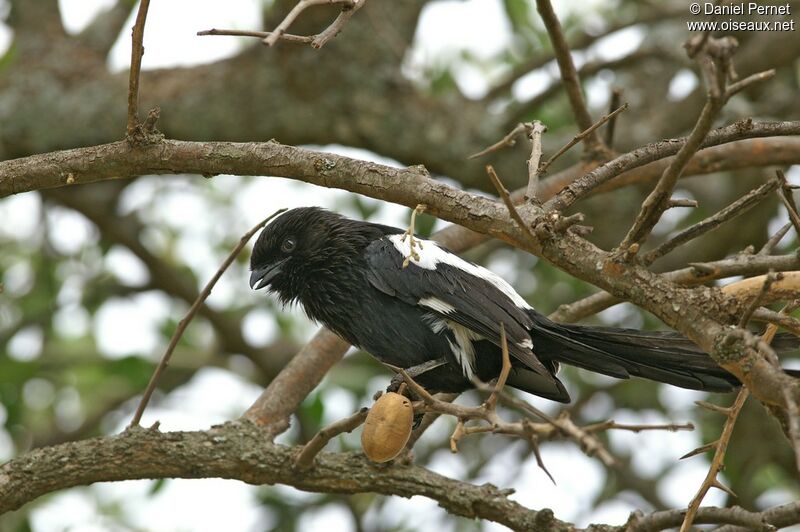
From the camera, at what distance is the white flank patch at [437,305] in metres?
3.49

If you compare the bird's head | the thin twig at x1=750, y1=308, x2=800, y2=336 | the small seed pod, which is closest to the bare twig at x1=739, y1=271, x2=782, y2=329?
the thin twig at x1=750, y1=308, x2=800, y2=336

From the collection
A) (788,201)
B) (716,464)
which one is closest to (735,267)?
(788,201)

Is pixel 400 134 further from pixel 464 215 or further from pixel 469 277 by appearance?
pixel 464 215

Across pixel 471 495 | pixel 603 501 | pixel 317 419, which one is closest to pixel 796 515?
pixel 471 495

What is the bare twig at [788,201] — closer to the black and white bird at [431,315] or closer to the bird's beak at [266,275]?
the black and white bird at [431,315]

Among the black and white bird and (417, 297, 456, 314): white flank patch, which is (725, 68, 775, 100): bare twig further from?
(417, 297, 456, 314): white flank patch

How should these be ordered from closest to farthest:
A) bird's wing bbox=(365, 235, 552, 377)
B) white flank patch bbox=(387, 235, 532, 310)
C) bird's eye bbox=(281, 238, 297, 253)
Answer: bird's wing bbox=(365, 235, 552, 377)
white flank patch bbox=(387, 235, 532, 310)
bird's eye bbox=(281, 238, 297, 253)

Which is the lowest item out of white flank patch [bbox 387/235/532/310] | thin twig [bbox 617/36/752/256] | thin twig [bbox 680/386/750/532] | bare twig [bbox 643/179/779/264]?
thin twig [bbox 680/386/750/532]

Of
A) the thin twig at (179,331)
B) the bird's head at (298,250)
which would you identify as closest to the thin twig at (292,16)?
the thin twig at (179,331)

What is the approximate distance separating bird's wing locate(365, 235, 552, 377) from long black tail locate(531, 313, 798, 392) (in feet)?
0.33

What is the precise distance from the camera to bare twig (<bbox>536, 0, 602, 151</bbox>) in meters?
3.37

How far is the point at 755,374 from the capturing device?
7.36ft

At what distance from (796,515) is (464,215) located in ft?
4.25

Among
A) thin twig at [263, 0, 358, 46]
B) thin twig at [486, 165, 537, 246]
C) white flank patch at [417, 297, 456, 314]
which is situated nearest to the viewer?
thin twig at [263, 0, 358, 46]
